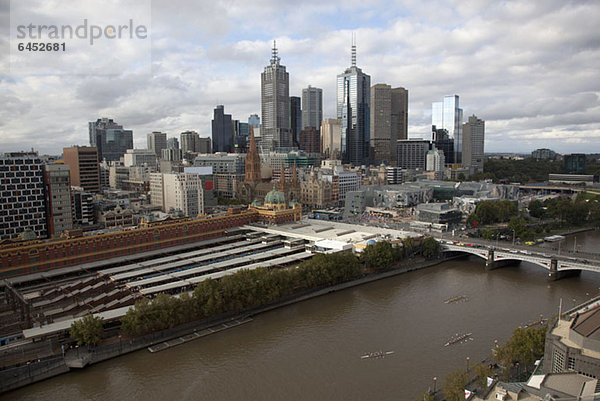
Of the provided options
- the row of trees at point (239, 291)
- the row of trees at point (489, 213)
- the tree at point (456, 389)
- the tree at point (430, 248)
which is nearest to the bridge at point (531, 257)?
the tree at point (430, 248)

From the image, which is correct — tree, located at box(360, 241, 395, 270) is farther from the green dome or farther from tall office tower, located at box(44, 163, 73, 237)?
tall office tower, located at box(44, 163, 73, 237)

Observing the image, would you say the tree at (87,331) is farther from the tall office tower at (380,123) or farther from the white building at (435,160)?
the tall office tower at (380,123)

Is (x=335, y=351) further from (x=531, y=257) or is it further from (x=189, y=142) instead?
(x=189, y=142)

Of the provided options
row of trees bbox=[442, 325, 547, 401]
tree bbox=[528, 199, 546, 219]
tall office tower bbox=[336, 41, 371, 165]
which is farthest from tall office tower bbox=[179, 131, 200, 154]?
row of trees bbox=[442, 325, 547, 401]

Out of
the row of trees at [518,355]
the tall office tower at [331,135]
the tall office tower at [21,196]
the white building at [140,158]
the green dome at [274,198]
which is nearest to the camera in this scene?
the row of trees at [518,355]

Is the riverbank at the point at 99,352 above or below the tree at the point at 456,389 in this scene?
below

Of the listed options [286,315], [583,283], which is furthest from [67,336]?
[583,283]
